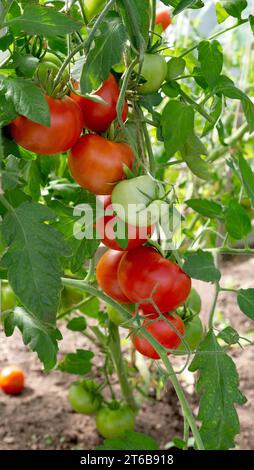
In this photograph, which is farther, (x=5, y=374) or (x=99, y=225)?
(x=5, y=374)

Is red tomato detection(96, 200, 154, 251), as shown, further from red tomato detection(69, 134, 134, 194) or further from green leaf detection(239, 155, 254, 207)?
green leaf detection(239, 155, 254, 207)

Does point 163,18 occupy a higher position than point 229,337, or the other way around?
point 163,18

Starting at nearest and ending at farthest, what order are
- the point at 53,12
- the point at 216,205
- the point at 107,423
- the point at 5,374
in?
the point at 53,12, the point at 216,205, the point at 107,423, the point at 5,374

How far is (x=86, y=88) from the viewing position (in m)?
0.57

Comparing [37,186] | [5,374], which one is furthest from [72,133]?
[5,374]

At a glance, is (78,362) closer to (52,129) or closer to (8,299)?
(8,299)

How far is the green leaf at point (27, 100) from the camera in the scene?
55 centimetres

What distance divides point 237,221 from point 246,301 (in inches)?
4.7

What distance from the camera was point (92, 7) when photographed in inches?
27.1

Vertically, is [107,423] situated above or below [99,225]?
below

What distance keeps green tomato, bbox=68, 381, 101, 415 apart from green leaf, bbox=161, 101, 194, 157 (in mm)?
784

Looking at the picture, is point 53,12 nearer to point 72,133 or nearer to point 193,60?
point 72,133

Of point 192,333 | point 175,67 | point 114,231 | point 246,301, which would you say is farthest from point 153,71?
point 192,333

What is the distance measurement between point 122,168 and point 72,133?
0.07 meters
